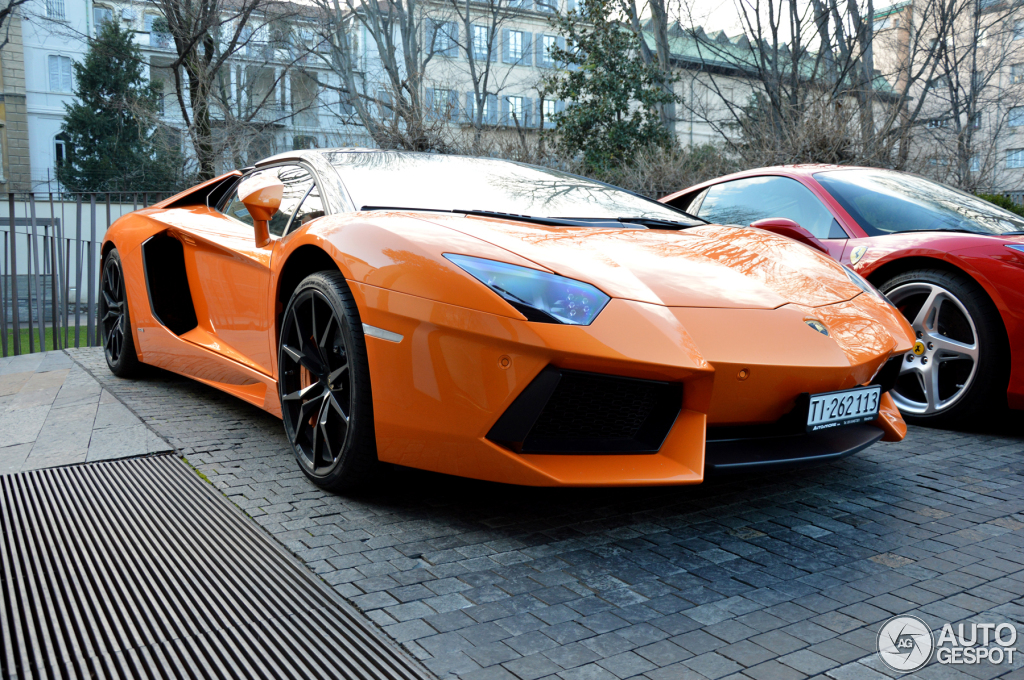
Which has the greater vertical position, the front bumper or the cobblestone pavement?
the front bumper

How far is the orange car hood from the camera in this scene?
2385mm

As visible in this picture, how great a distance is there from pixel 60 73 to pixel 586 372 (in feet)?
141

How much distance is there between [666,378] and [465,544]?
773mm

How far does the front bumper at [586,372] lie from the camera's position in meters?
2.16

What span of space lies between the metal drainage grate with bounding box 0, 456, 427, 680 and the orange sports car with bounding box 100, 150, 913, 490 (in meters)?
0.49

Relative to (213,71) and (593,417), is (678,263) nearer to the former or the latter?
(593,417)

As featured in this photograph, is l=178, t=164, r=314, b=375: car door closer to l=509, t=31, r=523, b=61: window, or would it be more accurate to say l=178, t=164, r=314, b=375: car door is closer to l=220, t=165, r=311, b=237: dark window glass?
l=220, t=165, r=311, b=237: dark window glass

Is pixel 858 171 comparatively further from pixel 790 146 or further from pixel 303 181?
pixel 790 146

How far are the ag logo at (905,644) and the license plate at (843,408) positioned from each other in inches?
25.8

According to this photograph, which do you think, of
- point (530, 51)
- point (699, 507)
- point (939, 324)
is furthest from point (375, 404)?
point (530, 51)

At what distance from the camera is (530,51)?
41188 mm

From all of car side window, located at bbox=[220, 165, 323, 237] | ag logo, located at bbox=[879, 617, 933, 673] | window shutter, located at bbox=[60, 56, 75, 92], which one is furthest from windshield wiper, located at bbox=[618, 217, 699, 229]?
window shutter, located at bbox=[60, 56, 75, 92]

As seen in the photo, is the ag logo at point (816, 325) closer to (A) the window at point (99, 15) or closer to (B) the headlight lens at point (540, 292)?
(B) the headlight lens at point (540, 292)

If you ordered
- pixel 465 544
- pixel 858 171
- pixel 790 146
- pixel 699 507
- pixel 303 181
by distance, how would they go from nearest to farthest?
pixel 465 544 → pixel 699 507 → pixel 303 181 → pixel 858 171 → pixel 790 146
